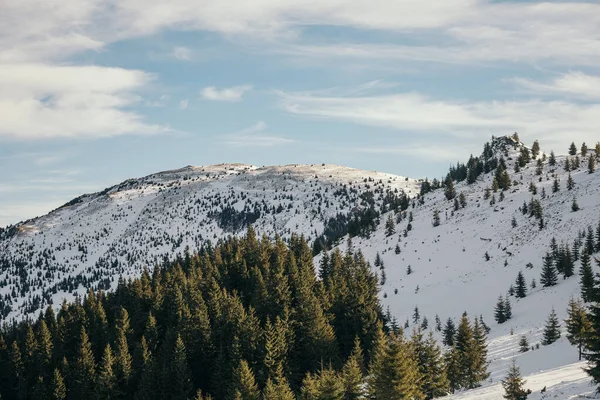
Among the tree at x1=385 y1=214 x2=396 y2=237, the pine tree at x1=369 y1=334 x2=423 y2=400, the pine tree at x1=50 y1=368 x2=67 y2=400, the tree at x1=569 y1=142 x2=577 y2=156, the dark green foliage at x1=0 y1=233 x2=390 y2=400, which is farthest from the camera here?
the tree at x1=569 y1=142 x2=577 y2=156

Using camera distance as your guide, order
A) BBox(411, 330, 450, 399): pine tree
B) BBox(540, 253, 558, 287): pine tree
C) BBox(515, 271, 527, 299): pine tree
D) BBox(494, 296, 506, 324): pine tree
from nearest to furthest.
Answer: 1. BBox(411, 330, 450, 399): pine tree
2. BBox(494, 296, 506, 324): pine tree
3. BBox(540, 253, 558, 287): pine tree
4. BBox(515, 271, 527, 299): pine tree

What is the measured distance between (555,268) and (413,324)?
112ft

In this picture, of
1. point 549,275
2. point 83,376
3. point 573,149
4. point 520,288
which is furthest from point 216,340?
point 573,149

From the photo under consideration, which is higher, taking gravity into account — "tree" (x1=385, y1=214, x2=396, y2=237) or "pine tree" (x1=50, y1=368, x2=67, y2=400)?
"tree" (x1=385, y1=214, x2=396, y2=237)

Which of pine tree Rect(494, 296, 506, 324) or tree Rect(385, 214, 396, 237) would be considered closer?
pine tree Rect(494, 296, 506, 324)

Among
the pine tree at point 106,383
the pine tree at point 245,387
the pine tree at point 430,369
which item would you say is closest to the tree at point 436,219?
the pine tree at point 430,369

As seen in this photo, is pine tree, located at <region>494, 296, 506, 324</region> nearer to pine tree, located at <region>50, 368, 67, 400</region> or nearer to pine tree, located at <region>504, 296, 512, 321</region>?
pine tree, located at <region>504, 296, 512, 321</region>

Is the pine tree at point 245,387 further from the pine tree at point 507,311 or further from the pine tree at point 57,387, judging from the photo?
the pine tree at point 507,311

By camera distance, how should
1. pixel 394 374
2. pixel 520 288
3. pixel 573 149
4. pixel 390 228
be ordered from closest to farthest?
pixel 394 374
pixel 520 288
pixel 390 228
pixel 573 149

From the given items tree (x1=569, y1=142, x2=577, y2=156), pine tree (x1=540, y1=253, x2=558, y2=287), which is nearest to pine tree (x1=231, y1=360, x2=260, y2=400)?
pine tree (x1=540, y1=253, x2=558, y2=287)

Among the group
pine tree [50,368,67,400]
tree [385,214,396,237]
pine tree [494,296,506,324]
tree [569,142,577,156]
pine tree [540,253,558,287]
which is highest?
tree [569,142,577,156]

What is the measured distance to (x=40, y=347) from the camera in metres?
85.2

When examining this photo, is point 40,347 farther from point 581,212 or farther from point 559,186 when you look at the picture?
point 559,186

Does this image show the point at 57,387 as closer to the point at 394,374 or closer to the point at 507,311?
the point at 394,374
